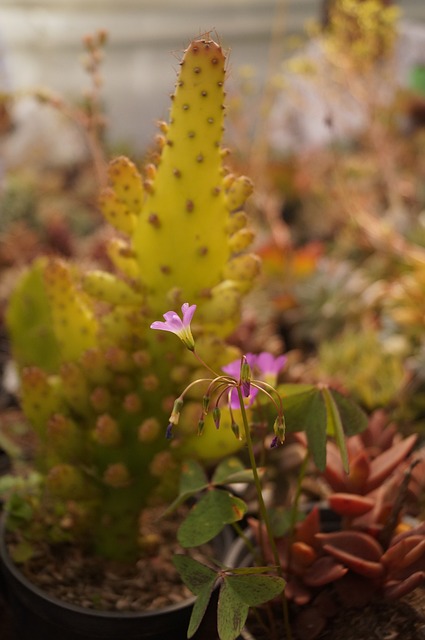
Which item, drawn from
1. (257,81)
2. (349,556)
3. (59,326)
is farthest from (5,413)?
(257,81)

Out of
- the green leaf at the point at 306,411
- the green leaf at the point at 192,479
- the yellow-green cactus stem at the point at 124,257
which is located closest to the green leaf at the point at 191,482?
the green leaf at the point at 192,479

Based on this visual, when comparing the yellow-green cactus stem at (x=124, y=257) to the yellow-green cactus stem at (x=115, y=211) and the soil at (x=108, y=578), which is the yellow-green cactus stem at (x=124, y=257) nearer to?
the yellow-green cactus stem at (x=115, y=211)

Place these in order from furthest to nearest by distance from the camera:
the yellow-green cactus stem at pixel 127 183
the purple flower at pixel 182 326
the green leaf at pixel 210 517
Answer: the yellow-green cactus stem at pixel 127 183 < the green leaf at pixel 210 517 < the purple flower at pixel 182 326

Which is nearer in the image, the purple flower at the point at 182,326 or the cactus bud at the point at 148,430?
the purple flower at the point at 182,326

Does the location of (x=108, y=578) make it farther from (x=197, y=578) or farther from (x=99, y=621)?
(x=197, y=578)

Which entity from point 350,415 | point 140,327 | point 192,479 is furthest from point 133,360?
point 350,415

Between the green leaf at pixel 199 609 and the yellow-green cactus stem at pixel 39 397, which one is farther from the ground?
the yellow-green cactus stem at pixel 39 397

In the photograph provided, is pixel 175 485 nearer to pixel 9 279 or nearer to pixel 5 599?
pixel 5 599
